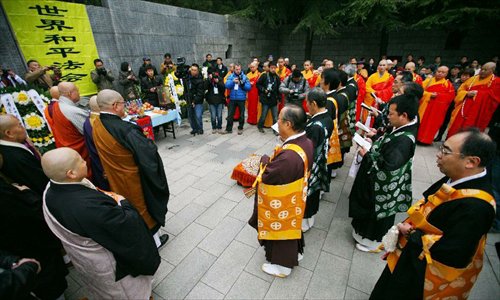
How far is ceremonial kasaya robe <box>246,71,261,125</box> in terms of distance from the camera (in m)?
8.31

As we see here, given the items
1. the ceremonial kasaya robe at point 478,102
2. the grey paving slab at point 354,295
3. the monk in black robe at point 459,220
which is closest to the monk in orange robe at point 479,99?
the ceremonial kasaya robe at point 478,102

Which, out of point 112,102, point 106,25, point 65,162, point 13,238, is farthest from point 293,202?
point 106,25

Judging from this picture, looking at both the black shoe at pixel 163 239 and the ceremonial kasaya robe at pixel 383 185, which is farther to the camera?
the black shoe at pixel 163 239

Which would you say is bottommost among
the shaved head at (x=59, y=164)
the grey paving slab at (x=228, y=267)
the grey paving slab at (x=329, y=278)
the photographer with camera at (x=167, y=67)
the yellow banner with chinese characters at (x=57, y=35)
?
the grey paving slab at (x=329, y=278)

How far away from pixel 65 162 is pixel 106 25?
→ 6.95 meters

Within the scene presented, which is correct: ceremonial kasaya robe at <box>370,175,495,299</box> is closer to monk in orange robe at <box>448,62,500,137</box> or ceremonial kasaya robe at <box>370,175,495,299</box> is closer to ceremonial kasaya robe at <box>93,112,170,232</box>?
ceremonial kasaya robe at <box>93,112,170,232</box>

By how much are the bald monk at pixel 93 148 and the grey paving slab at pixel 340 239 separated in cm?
334

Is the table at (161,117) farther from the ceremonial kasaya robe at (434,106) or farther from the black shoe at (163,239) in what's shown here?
the ceremonial kasaya robe at (434,106)

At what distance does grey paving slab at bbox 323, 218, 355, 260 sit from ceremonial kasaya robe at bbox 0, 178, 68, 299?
3.06m

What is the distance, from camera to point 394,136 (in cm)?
253

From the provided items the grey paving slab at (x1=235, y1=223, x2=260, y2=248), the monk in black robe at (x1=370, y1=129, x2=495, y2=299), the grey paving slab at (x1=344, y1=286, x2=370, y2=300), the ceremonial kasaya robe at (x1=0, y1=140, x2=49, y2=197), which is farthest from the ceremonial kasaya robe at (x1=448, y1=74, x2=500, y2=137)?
the ceremonial kasaya robe at (x1=0, y1=140, x2=49, y2=197)

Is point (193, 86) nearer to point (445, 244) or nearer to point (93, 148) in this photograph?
point (93, 148)

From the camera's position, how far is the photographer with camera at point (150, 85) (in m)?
7.15

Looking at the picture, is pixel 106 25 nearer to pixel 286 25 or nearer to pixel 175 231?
pixel 175 231
